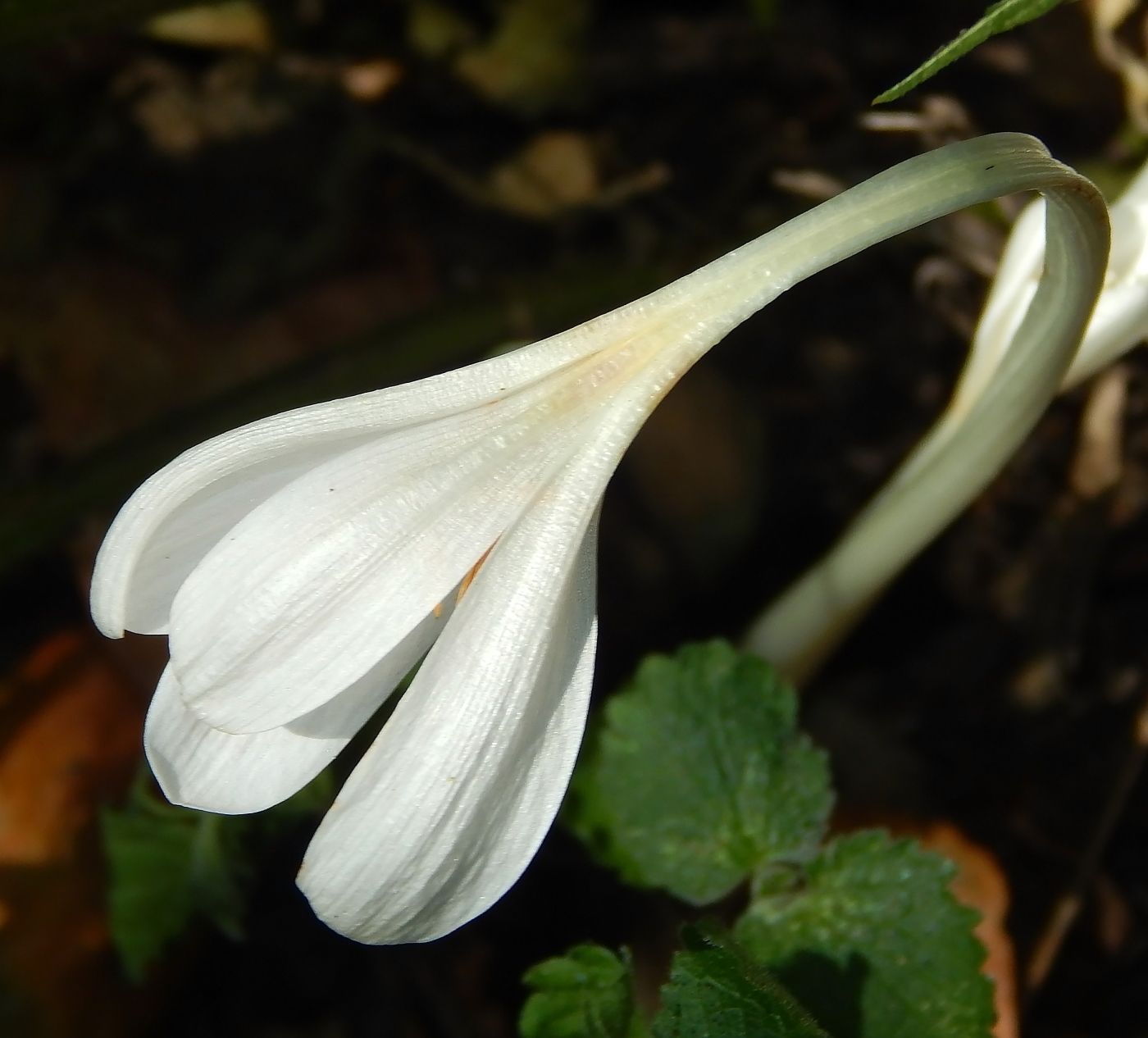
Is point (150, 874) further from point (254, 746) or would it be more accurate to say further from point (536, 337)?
point (536, 337)

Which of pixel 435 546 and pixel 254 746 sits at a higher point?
pixel 435 546

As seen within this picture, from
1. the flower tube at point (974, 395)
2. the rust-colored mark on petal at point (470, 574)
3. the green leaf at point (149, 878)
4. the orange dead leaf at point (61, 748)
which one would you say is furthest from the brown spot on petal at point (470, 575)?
the orange dead leaf at point (61, 748)

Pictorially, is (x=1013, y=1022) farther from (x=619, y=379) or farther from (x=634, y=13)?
(x=634, y=13)

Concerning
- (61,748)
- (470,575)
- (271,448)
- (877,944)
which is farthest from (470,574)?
(61,748)

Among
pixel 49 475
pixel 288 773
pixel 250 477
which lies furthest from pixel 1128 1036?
pixel 49 475

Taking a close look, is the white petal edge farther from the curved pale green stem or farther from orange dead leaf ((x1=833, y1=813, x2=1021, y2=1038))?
orange dead leaf ((x1=833, y1=813, x2=1021, y2=1038))

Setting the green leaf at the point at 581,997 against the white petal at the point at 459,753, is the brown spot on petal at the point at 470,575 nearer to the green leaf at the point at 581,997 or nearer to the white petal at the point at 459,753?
the white petal at the point at 459,753
